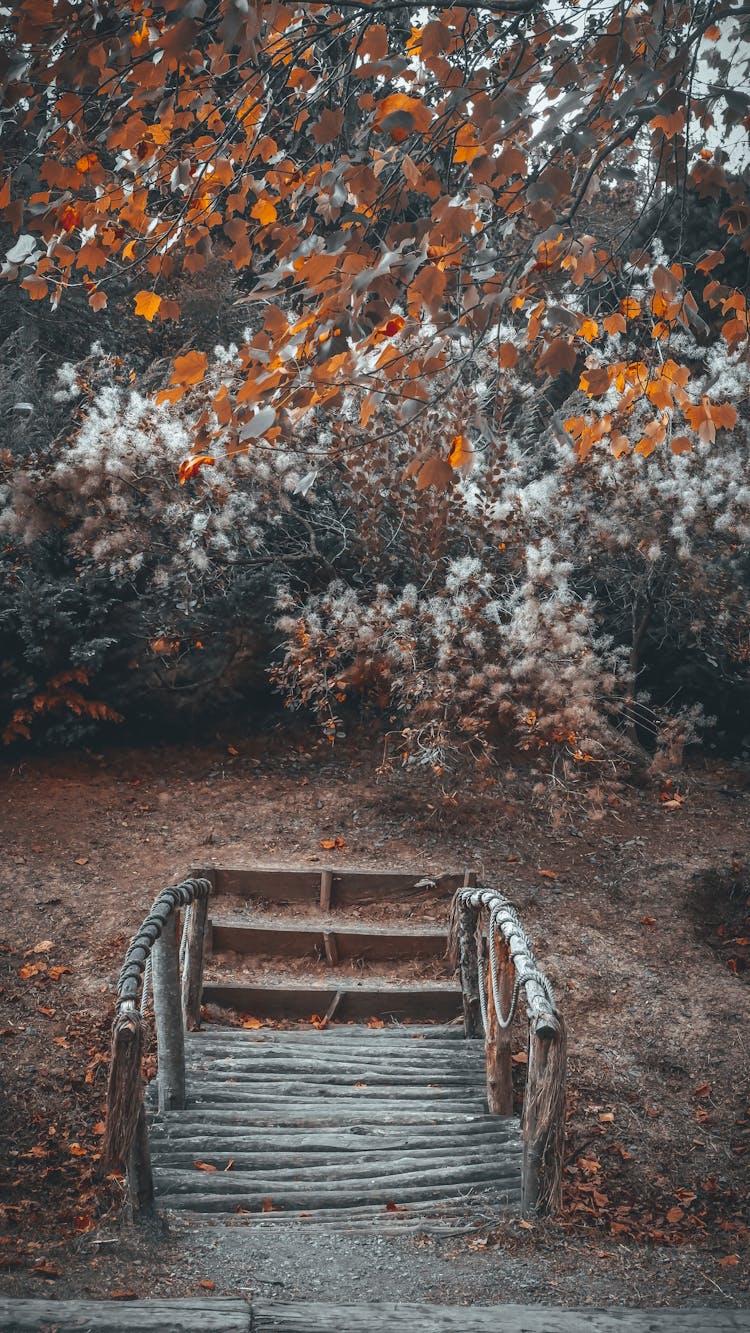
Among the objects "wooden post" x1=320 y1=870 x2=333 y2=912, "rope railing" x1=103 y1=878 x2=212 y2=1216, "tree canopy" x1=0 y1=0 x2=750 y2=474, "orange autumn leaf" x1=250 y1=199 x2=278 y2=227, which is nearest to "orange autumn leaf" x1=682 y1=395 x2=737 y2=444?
"tree canopy" x1=0 y1=0 x2=750 y2=474

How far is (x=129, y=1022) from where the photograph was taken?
339cm

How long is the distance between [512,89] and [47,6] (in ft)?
5.20

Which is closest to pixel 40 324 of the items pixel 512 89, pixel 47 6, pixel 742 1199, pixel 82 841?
A: pixel 82 841

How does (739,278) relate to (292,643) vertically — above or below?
above

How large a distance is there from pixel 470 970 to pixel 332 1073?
124 cm

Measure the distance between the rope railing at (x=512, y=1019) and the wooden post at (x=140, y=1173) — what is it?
1.45 meters

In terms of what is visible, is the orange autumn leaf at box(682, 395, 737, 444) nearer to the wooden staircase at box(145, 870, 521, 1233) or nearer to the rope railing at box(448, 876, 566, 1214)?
the rope railing at box(448, 876, 566, 1214)

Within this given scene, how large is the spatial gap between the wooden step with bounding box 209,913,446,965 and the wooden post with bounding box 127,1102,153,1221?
2.99m

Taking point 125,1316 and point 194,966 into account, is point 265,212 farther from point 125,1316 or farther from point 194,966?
point 194,966

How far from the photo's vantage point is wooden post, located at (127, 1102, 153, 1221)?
3.47 meters

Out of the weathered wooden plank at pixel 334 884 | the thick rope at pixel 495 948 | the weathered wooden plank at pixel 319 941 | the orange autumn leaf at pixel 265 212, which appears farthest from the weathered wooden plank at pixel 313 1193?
the orange autumn leaf at pixel 265 212

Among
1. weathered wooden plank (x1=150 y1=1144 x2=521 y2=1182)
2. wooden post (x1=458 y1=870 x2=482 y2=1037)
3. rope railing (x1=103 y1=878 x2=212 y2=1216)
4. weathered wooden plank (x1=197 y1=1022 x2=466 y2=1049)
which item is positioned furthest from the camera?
wooden post (x1=458 y1=870 x2=482 y2=1037)

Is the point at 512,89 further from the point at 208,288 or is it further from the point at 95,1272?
the point at 208,288

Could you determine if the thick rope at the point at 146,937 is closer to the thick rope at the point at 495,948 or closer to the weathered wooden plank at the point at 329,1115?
the weathered wooden plank at the point at 329,1115
